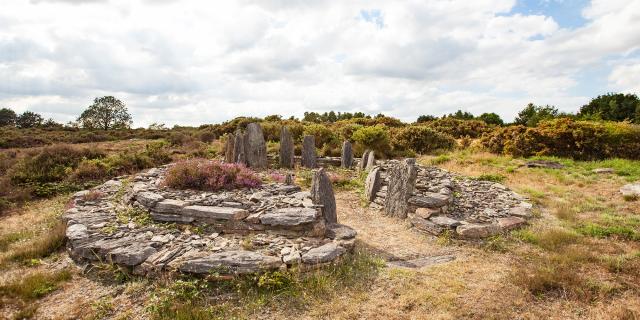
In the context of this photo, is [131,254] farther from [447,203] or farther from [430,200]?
[447,203]

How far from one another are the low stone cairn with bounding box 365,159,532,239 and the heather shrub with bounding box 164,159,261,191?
13.3 feet

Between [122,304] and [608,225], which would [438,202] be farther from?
[122,304]

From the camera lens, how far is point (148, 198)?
8.55 m

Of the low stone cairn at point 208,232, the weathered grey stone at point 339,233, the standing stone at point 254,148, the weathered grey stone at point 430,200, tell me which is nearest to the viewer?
the low stone cairn at point 208,232

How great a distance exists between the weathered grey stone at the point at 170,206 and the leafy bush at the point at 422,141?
50.0ft

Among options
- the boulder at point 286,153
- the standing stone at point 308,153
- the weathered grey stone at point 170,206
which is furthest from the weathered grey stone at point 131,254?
the standing stone at point 308,153

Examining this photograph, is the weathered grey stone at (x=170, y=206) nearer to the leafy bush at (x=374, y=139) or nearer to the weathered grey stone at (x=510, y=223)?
the weathered grey stone at (x=510, y=223)

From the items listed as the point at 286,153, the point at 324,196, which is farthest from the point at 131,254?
the point at 286,153

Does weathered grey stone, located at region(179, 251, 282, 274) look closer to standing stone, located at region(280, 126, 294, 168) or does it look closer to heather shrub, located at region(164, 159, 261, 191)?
heather shrub, located at region(164, 159, 261, 191)

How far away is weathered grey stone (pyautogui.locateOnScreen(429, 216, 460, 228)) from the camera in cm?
854

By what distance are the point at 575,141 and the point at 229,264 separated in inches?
716

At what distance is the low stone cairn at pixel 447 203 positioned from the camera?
8.59 meters

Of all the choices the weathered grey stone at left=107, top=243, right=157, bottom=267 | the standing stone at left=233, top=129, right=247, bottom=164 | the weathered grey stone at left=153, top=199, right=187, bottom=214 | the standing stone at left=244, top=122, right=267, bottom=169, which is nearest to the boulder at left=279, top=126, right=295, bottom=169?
the standing stone at left=244, top=122, right=267, bottom=169

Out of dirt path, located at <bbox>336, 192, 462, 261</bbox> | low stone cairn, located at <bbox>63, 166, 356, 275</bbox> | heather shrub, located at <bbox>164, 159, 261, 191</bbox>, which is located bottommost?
dirt path, located at <bbox>336, 192, 462, 261</bbox>
